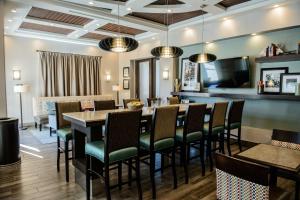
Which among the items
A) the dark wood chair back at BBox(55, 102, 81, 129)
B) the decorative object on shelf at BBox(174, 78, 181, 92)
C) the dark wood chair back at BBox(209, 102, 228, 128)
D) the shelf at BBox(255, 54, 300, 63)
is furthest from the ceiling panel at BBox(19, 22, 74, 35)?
the shelf at BBox(255, 54, 300, 63)

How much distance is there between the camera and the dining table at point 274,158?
6.02ft

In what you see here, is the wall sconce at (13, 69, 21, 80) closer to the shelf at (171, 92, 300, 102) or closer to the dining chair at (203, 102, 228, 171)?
the shelf at (171, 92, 300, 102)

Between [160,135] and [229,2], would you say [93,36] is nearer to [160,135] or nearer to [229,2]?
[229,2]

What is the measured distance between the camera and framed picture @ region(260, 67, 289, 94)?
4.51 m

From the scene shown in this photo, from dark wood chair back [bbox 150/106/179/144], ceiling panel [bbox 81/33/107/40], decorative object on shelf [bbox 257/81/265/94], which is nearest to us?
dark wood chair back [bbox 150/106/179/144]

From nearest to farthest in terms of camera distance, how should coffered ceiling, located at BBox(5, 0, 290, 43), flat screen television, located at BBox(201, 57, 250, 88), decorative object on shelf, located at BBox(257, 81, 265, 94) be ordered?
coffered ceiling, located at BBox(5, 0, 290, 43)
decorative object on shelf, located at BBox(257, 81, 265, 94)
flat screen television, located at BBox(201, 57, 250, 88)

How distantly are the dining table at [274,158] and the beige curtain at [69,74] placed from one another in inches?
277

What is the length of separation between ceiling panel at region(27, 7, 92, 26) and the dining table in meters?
5.03

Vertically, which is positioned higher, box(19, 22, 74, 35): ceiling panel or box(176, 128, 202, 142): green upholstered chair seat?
box(19, 22, 74, 35): ceiling panel

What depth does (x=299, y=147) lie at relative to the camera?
2.49m

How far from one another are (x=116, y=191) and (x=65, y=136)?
3.55ft

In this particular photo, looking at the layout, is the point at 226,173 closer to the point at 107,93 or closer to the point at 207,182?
the point at 207,182

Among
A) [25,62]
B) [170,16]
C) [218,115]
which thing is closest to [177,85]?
[170,16]

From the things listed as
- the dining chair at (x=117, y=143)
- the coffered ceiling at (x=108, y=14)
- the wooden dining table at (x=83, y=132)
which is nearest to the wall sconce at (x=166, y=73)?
the coffered ceiling at (x=108, y=14)
